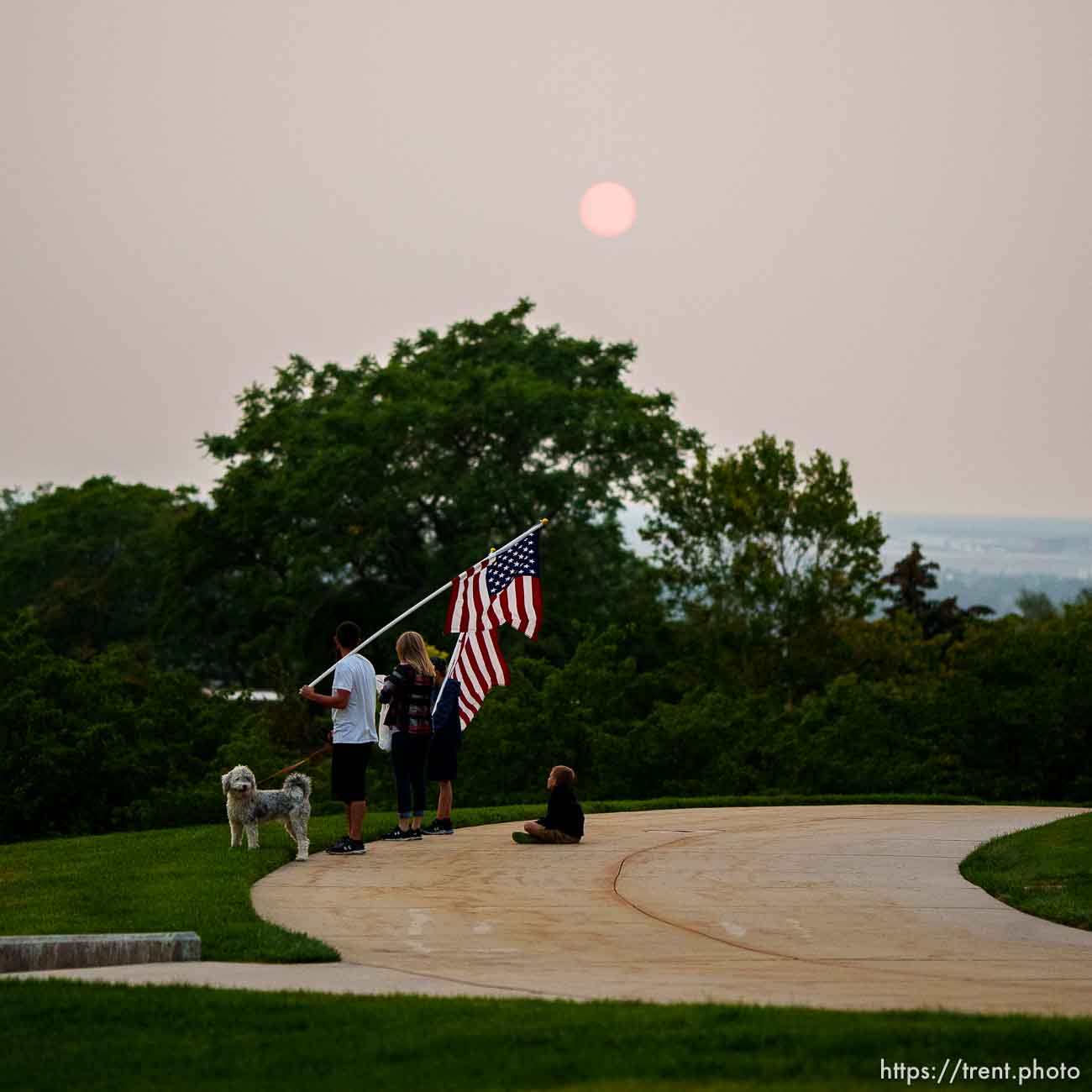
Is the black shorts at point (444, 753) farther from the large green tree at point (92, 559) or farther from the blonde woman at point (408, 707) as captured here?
the large green tree at point (92, 559)

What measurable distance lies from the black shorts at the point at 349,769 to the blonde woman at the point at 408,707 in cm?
68

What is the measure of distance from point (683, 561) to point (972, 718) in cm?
2339

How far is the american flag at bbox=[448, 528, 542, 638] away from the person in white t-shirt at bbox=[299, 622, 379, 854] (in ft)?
9.72

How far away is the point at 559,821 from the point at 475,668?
6.63ft

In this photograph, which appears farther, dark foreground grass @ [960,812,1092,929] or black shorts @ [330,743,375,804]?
black shorts @ [330,743,375,804]

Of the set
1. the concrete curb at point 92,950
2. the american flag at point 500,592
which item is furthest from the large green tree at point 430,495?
the concrete curb at point 92,950

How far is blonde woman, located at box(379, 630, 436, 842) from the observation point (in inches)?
597

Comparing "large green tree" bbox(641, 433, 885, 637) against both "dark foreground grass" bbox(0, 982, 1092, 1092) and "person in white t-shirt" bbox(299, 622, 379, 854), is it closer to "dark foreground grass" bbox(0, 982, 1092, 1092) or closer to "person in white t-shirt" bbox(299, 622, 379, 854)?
"person in white t-shirt" bbox(299, 622, 379, 854)

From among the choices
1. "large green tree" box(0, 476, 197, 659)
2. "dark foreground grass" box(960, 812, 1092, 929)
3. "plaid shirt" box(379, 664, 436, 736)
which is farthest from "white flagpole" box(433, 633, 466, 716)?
"large green tree" box(0, 476, 197, 659)

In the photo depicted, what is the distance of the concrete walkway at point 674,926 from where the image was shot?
337 inches

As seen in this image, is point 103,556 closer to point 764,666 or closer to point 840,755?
point 764,666

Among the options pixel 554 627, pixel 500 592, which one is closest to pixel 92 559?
pixel 554 627

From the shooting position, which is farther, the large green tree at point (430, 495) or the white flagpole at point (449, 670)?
the large green tree at point (430, 495)

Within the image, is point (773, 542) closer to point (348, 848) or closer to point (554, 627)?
point (554, 627)
